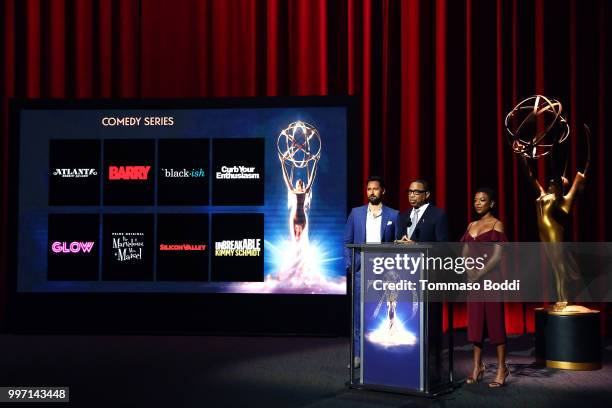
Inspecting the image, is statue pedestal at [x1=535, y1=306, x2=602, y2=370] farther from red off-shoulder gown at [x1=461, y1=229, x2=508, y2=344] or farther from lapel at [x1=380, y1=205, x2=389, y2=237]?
lapel at [x1=380, y1=205, x2=389, y2=237]

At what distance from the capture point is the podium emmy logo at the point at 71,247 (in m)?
6.33

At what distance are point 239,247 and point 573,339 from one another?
3.10 meters

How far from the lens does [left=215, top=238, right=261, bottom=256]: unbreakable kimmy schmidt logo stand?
20.5 ft

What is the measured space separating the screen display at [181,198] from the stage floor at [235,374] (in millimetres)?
614

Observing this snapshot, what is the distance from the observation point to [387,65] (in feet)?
23.2

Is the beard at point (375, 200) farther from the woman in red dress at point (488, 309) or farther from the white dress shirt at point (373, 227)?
the woman in red dress at point (488, 309)

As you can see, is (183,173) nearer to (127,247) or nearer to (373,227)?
(127,247)

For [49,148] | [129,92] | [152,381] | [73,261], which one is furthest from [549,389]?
[129,92]

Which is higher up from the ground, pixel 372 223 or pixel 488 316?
pixel 372 223

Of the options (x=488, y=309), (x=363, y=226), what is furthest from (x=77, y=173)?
(x=488, y=309)

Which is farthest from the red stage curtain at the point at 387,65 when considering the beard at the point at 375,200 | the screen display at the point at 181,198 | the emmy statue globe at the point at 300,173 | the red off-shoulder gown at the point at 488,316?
the red off-shoulder gown at the point at 488,316

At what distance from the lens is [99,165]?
6398 millimetres

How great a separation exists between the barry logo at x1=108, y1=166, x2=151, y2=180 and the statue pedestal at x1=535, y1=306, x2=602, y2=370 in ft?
13.0

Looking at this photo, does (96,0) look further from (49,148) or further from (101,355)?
(101,355)
